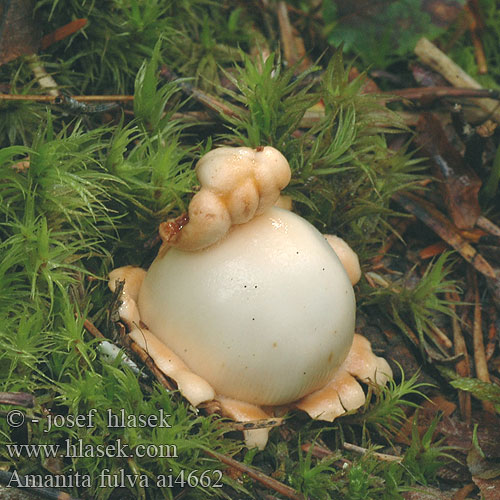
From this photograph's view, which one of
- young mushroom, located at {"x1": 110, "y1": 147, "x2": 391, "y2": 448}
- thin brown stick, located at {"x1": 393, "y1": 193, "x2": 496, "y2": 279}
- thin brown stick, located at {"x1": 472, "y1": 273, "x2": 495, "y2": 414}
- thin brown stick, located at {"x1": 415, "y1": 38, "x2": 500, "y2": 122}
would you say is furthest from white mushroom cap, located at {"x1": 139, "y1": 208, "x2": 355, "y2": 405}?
thin brown stick, located at {"x1": 415, "y1": 38, "x2": 500, "y2": 122}

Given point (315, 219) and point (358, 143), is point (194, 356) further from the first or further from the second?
point (358, 143)

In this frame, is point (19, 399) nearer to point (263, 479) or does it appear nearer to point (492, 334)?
point (263, 479)

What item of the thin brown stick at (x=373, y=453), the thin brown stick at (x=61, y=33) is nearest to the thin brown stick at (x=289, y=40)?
the thin brown stick at (x=61, y=33)

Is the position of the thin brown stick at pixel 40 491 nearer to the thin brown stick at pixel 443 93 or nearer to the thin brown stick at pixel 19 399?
the thin brown stick at pixel 19 399

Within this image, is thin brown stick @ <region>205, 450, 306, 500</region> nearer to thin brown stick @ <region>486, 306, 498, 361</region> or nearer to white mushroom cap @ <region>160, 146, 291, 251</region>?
white mushroom cap @ <region>160, 146, 291, 251</region>

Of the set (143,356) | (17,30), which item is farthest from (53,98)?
(143,356)

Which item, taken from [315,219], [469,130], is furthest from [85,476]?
[469,130]
